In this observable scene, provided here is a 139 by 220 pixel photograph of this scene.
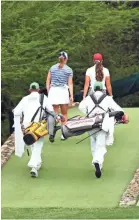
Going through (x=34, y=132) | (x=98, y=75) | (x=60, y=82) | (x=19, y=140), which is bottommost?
(x=19, y=140)

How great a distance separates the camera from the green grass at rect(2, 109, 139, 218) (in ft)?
34.2

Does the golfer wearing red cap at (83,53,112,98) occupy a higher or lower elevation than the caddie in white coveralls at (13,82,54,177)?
higher

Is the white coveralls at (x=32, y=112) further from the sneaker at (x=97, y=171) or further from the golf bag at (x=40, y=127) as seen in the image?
the sneaker at (x=97, y=171)

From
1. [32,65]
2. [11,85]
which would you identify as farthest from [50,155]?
[11,85]

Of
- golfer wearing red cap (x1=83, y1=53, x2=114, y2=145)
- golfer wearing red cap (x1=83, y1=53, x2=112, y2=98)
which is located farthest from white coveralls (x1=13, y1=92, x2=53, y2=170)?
golfer wearing red cap (x1=83, y1=53, x2=112, y2=98)

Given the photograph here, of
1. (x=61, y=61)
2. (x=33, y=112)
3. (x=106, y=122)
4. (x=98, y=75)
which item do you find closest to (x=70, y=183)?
(x=106, y=122)

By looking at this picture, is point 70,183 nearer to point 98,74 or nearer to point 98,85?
point 98,85

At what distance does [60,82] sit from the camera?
1363 centimetres

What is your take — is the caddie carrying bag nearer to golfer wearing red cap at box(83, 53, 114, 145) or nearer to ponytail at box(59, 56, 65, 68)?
golfer wearing red cap at box(83, 53, 114, 145)

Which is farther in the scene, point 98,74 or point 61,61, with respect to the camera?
point 61,61

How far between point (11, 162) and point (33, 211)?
8.86 feet

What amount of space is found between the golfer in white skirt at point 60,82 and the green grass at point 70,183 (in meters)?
0.83

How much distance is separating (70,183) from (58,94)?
2356mm

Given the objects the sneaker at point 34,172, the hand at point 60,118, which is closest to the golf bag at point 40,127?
the hand at point 60,118
